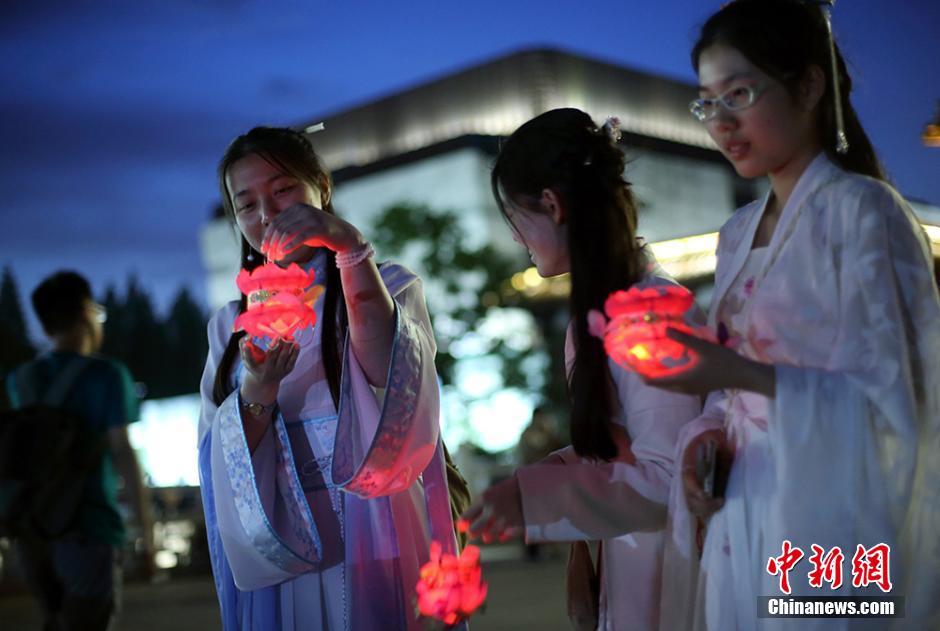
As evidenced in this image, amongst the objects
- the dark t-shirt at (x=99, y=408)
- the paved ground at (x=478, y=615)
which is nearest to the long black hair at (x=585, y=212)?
the dark t-shirt at (x=99, y=408)

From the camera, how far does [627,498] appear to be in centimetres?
203

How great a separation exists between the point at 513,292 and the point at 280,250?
21.4 m

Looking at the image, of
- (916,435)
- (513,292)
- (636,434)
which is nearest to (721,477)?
(636,434)

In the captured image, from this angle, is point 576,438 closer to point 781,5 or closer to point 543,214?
point 543,214

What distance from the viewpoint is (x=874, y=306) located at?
1.71m

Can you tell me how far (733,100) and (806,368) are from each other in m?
0.51

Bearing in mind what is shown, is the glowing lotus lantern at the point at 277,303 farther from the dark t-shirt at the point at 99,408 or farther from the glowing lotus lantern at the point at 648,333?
the dark t-shirt at the point at 99,408

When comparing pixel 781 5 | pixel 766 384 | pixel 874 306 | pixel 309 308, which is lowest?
pixel 766 384

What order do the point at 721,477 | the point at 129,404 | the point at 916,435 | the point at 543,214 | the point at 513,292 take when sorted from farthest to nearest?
1. the point at 513,292
2. the point at 129,404
3. the point at 543,214
4. the point at 721,477
5. the point at 916,435

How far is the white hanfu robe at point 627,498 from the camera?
2.00m

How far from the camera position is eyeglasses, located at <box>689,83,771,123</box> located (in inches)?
75.0

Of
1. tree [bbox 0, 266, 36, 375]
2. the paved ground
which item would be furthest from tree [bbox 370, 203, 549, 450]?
the paved ground

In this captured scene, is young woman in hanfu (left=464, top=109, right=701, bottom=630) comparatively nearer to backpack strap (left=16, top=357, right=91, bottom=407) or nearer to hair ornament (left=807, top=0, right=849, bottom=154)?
hair ornament (left=807, top=0, right=849, bottom=154)

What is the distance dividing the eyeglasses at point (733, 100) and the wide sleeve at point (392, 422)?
894 millimetres
